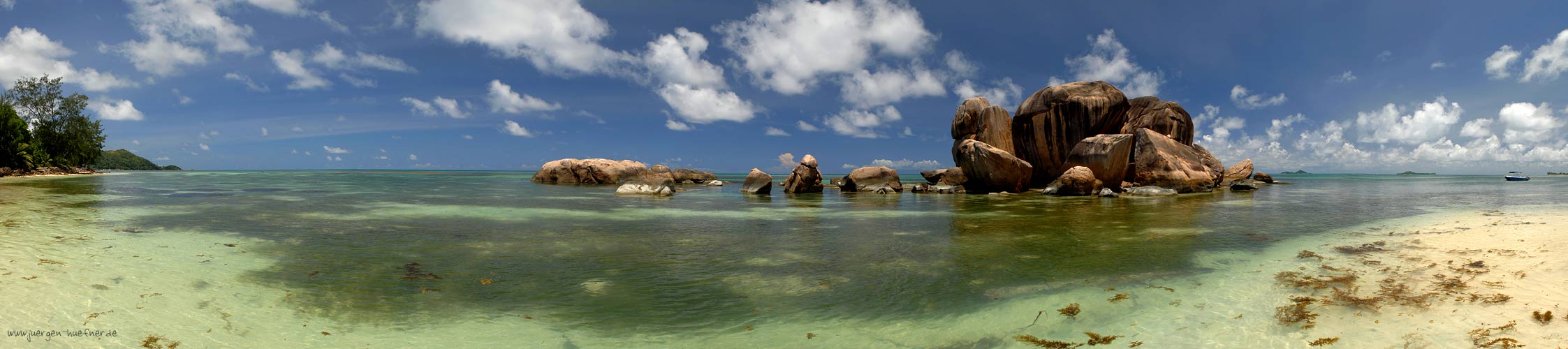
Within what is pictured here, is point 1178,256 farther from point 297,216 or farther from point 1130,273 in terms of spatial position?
point 297,216

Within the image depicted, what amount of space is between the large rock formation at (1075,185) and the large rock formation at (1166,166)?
16.3 ft

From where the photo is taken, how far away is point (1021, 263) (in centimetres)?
864

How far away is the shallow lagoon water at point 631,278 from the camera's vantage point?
16.8ft

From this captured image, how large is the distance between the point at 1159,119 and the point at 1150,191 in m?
15.1

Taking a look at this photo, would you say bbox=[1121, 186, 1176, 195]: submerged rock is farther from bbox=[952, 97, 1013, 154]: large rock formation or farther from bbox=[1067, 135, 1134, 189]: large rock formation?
bbox=[952, 97, 1013, 154]: large rock formation

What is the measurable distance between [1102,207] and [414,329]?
67.8 feet

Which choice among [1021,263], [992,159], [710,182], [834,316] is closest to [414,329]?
[834,316]

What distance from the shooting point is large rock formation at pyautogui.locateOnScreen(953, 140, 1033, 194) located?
3098 centimetres

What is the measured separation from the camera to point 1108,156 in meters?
29.4

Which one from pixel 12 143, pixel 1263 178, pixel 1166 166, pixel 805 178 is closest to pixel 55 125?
pixel 12 143

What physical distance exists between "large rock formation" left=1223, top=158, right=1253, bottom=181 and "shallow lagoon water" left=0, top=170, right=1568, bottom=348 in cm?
3421

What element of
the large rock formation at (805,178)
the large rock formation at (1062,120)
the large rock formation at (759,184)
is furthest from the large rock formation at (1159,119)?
the large rock formation at (759,184)

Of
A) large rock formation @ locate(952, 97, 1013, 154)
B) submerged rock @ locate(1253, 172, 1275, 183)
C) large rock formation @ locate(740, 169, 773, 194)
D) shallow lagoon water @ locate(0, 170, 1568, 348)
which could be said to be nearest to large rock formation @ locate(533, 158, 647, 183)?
large rock formation @ locate(740, 169, 773, 194)

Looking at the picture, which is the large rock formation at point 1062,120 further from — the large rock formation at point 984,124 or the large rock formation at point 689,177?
the large rock formation at point 689,177
